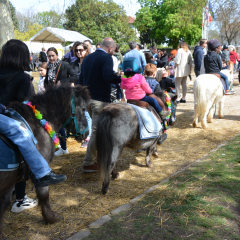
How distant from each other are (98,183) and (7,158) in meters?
2.24

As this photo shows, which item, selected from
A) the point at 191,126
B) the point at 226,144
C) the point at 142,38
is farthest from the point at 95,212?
the point at 142,38

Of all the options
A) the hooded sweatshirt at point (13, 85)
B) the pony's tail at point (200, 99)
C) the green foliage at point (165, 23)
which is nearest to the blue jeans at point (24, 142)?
the hooded sweatshirt at point (13, 85)

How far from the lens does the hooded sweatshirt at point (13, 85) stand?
3.15 m

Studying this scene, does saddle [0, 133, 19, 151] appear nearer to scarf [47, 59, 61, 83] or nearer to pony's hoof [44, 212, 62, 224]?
pony's hoof [44, 212, 62, 224]

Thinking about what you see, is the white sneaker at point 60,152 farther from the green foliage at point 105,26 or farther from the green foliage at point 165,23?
the green foliage at point 165,23

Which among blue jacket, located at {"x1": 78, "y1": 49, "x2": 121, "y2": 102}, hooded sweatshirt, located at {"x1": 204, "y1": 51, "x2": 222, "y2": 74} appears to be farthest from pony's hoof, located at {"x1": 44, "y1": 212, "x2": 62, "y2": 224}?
hooded sweatshirt, located at {"x1": 204, "y1": 51, "x2": 222, "y2": 74}

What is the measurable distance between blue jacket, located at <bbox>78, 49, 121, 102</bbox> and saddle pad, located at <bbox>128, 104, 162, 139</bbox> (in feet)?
2.00

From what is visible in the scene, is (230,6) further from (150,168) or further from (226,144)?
(150,168)

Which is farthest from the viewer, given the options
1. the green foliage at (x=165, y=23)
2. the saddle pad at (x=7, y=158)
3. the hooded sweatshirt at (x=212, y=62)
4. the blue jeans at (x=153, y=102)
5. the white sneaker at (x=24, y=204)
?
the green foliage at (x=165, y=23)

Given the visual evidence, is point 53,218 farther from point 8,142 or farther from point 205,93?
point 205,93

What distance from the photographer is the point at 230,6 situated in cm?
1249

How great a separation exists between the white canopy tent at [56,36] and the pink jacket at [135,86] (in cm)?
1960

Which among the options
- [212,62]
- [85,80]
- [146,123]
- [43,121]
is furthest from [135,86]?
[212,62]

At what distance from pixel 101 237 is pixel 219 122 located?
Result: 657 cm
